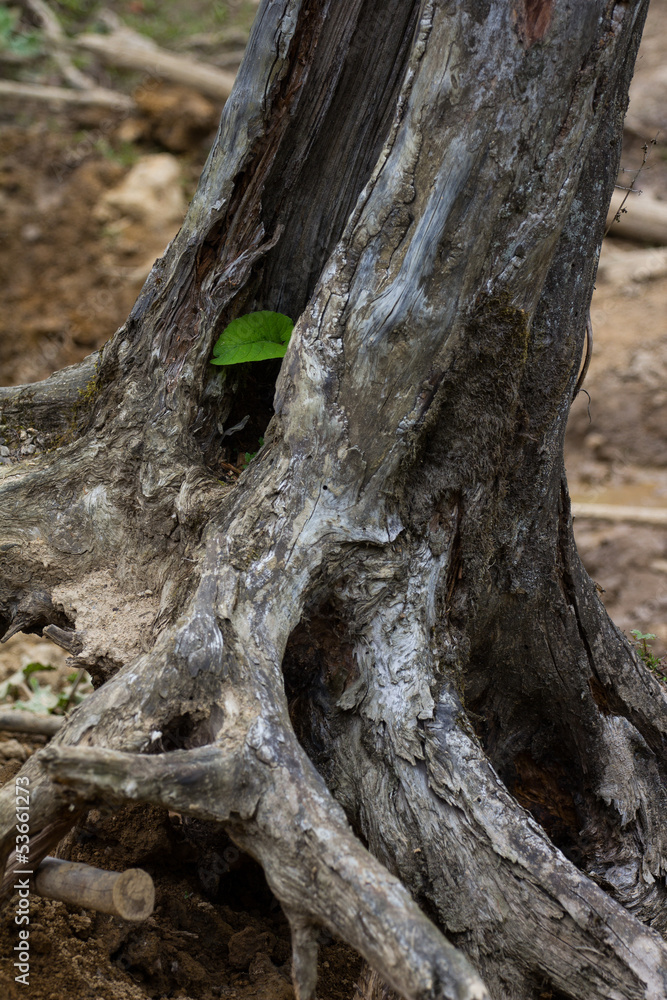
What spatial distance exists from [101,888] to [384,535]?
3.57 feet

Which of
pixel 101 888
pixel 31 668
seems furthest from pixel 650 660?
pixel 31 668

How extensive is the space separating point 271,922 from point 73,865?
72 cm

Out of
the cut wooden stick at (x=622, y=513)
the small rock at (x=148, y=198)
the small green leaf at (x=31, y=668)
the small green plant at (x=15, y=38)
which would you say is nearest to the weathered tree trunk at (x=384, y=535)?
the small green leaf at (x=31, y=668)

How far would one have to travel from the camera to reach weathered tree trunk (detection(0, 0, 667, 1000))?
168 cm

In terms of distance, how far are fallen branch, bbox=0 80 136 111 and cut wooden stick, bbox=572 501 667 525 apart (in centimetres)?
624

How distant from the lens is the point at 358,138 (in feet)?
7.20

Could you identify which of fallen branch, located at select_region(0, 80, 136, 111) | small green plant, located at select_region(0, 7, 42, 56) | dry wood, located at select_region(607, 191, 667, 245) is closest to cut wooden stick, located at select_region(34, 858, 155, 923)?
dry wood, located at select_region(607, 191, 667, 245)

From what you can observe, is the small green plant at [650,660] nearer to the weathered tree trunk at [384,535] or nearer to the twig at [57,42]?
the weathered tree trunk at [384,535]

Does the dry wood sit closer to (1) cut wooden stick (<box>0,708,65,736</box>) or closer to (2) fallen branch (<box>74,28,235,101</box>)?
(2) fallen branch (<box>74,28,235,101</box>)

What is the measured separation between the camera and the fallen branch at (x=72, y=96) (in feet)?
26.0

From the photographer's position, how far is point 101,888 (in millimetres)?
1770

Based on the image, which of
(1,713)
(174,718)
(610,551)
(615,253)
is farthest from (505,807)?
(615,253)

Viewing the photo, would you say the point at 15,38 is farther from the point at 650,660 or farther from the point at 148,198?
the point at 650,660

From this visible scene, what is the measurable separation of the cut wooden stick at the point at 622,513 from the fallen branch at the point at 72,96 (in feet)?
20.5
